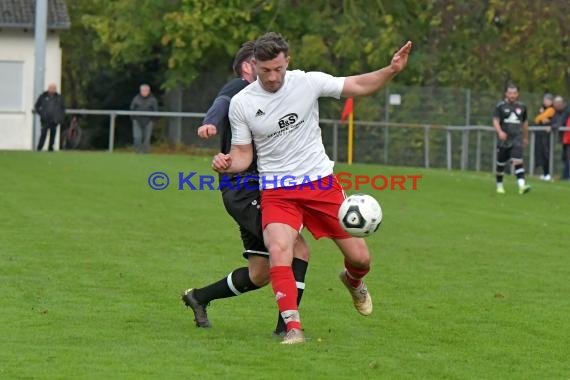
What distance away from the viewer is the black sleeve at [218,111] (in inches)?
358

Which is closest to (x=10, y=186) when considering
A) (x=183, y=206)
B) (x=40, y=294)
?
(x=183, y=206)

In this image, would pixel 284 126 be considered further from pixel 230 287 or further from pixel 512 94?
pixel 512 94

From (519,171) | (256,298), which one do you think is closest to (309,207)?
(256,298)

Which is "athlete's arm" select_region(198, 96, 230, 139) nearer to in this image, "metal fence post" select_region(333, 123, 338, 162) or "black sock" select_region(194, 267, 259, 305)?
"black sock" select_region(194, 267, 259, 305)

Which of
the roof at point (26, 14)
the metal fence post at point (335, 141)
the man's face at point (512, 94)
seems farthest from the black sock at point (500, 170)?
the roof at point (26, 14)

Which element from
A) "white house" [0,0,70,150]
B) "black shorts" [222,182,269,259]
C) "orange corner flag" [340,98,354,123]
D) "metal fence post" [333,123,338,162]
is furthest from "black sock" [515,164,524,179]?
"white house" [0,0,70,150]

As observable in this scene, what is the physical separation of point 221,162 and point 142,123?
30115 mm

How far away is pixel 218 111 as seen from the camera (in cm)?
916

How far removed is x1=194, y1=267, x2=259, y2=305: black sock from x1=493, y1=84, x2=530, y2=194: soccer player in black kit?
15720 mm

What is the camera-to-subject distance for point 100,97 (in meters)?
49.2

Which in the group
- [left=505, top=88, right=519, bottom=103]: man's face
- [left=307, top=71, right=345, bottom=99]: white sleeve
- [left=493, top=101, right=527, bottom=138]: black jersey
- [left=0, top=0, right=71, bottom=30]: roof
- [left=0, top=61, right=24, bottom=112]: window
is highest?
[left=0, top=0, right=71, bottom=30]: roof

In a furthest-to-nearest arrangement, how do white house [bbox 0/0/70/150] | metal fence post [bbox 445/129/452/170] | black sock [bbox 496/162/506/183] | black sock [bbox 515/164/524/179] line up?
white house [bbox 0/0/70/150], metal fence post [bbox 445/129/452/170], black sock [bbox 515/164/524/179], black sock [bbox 496/162/506/183]

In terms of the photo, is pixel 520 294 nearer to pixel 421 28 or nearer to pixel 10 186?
pixel 10 186

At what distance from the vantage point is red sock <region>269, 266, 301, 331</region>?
8812 millimetres
